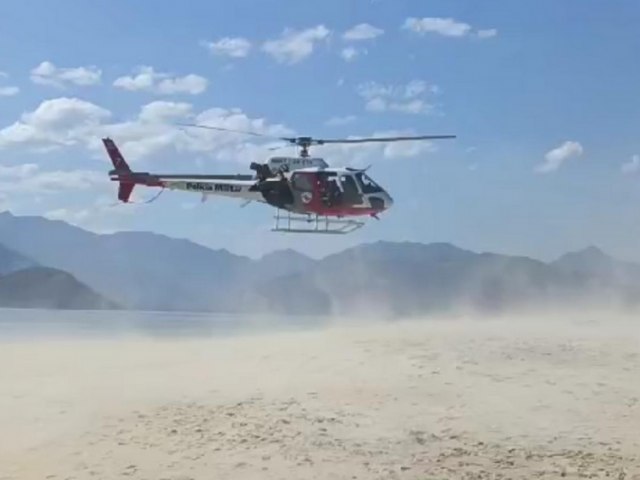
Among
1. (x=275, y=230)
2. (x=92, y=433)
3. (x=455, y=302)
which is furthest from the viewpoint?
(x=455, y=302)

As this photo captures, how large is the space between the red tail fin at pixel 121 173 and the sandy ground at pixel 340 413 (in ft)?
20.9

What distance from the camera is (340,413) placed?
2102 centimetres

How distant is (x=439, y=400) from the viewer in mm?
22297

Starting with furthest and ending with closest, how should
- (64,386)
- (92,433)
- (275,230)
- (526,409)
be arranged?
(275,230) → (64,386) → (526,409) → (92,433)

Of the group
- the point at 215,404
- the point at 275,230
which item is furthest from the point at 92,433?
the point at 275,230

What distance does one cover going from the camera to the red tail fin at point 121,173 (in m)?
35.2

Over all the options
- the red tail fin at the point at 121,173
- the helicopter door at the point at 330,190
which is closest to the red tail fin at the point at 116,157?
the red tail fin at the point at 121,173

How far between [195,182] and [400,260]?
4447 inches

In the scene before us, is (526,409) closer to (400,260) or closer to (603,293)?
(603,293)

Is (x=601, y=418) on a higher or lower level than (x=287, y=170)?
lower

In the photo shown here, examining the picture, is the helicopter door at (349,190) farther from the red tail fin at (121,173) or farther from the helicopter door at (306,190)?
the red tail fin at (121,173)

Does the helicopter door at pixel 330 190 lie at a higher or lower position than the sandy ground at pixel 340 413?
higher

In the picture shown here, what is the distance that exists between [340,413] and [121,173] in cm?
1778

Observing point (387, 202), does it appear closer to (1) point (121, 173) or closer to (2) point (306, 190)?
(2) point (306, 190)
